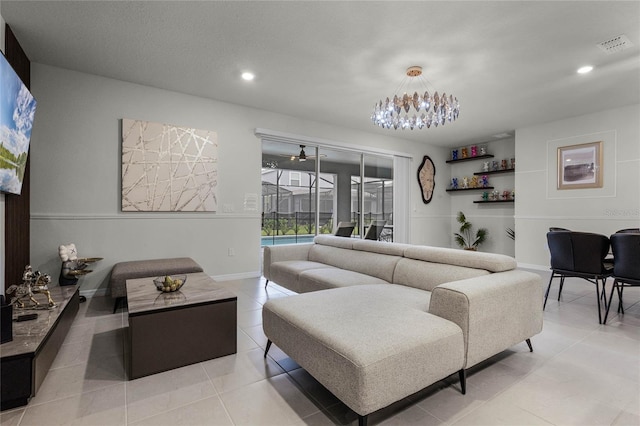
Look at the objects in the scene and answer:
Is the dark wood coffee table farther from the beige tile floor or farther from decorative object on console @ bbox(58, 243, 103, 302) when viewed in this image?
decorative object on console @ bbox(58, 243, 103, 302)

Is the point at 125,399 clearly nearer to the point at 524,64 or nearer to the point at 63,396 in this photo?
the point at 63,396

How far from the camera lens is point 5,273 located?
8.80 ft

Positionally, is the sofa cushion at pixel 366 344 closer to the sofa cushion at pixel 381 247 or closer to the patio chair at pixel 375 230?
the sofa cushion at pixel 381 247

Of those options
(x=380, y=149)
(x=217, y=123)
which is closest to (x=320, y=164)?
(x=380, y=149)

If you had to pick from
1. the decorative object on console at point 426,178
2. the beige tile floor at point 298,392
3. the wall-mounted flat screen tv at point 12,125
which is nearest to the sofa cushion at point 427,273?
the beige tile floor at point 298,392

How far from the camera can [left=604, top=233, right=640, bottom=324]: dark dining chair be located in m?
2.79

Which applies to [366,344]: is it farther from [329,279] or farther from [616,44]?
[616,44]

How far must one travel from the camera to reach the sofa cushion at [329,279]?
9.36 feet

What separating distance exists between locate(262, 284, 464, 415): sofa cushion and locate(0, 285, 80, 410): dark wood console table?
127 centimetres

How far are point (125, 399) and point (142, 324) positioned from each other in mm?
420

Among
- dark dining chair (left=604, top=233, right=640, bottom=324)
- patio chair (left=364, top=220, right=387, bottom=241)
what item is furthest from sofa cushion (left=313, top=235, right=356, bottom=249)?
dark dining chair (left=604, top=233, right=640, bottom=324)

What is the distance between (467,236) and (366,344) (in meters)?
6.89

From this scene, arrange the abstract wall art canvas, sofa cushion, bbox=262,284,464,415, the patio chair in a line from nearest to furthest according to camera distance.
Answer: sofa cushion, bbox=262,284,464,415 < the abstract wall art canvas < the patio chair

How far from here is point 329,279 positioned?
2.95 metres
